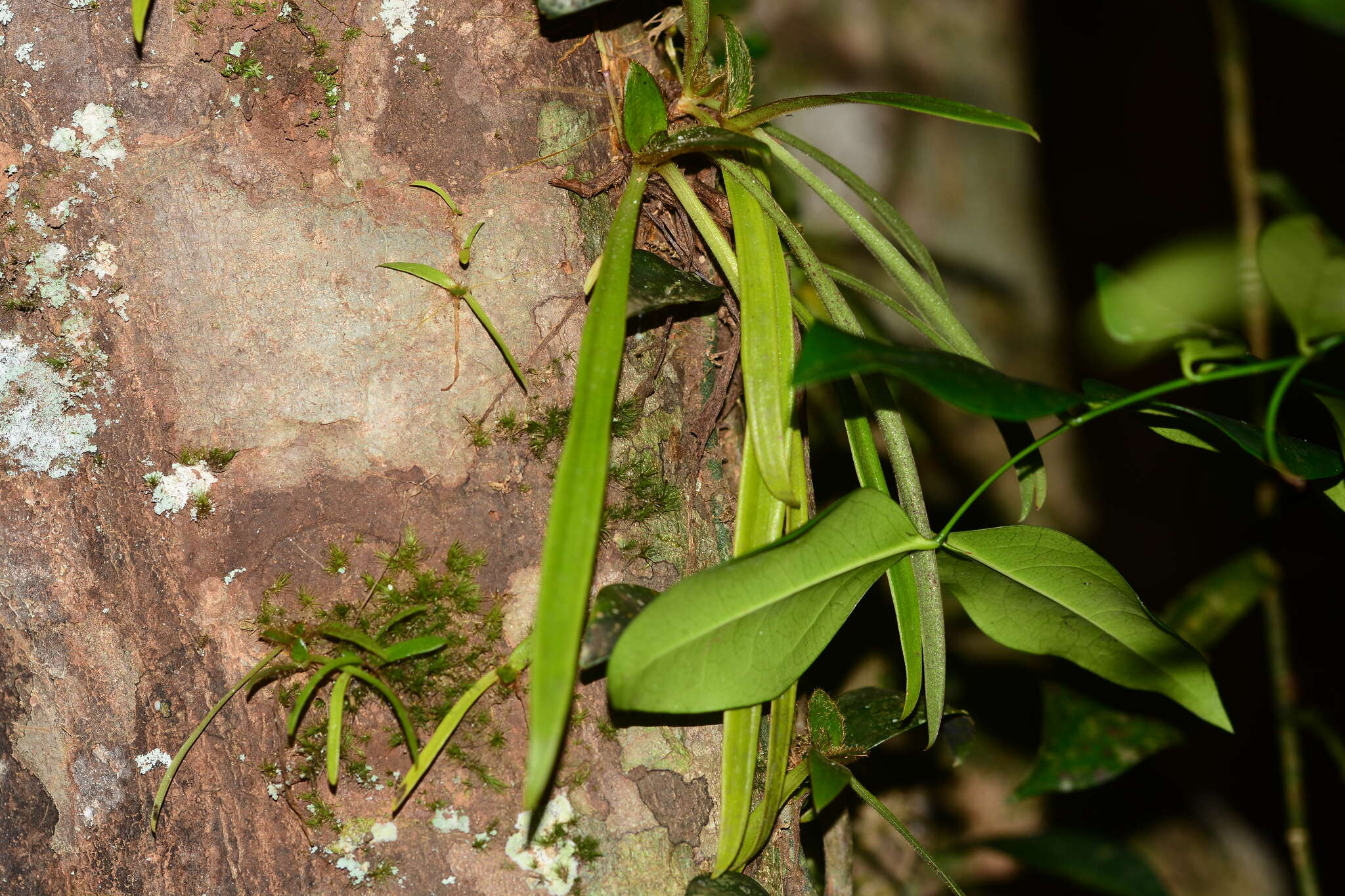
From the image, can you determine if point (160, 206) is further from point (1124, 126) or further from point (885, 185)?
point (1124, 126)

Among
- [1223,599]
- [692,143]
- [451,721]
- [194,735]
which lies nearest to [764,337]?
[692,143]

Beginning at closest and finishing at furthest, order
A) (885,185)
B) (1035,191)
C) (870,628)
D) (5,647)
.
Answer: (5,647) → (870,628) → (885,185) → (1035,191)

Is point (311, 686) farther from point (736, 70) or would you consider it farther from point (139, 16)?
point (736, 70)

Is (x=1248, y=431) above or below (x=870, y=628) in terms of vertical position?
above

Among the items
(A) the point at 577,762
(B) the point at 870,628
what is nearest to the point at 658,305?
(A) the point at 577,762

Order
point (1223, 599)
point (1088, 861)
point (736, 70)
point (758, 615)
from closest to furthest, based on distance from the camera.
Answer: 1. point (758, 615)
2. point (736, 70)
3. point (1088, 861)
4. point (1223, 599)
